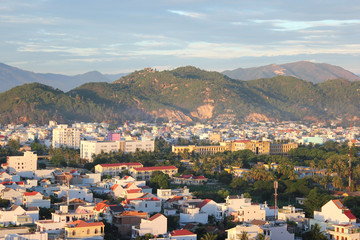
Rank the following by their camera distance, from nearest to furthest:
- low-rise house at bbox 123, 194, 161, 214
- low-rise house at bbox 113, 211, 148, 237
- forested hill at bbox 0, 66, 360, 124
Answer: low-rise house at bbox 113, 211, 148, 237 → low-rise house at bbox 123, 194, 161, 214 → forested hill at bbox 0, 66, 360, 124

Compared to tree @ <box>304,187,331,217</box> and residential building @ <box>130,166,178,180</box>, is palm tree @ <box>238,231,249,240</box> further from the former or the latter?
residential building @ <box>130,166,178,180</box>

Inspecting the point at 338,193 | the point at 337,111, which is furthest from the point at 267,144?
the point at 337,111

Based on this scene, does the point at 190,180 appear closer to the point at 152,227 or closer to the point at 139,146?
the point at 152,227

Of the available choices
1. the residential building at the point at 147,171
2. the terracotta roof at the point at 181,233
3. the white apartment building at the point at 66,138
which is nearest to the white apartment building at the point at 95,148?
the white apartment building at the point at 66,138

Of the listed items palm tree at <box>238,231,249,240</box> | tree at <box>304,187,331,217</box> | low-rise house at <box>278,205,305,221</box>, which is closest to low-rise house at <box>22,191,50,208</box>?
palm tree at <box>238,231,249,240</box>

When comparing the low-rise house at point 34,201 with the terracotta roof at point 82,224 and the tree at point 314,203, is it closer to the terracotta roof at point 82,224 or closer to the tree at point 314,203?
the terracotta roof at point 82,224
